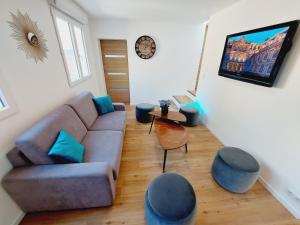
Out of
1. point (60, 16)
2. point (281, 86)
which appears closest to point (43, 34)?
point (60, 16)

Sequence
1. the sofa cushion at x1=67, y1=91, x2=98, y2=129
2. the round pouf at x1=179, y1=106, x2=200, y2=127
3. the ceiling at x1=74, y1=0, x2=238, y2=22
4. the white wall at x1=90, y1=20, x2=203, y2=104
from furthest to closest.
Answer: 1. the white wall at x1=90, y1=20, x2=203, y2=104
2. the round pouf at x1=179, y1=106, x2=200, y2=127
3. the ceiling at x1=74, y1=0, x2=238, y2=22
4. the sofa cushion at x1=67, y1=91, x2=98, y2=129

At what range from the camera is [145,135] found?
8.87 ft

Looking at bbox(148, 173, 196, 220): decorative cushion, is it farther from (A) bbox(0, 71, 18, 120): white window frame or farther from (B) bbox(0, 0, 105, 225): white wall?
(A) bbox(0, 71, 18, 120): white window frame

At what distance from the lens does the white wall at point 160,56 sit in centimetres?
347

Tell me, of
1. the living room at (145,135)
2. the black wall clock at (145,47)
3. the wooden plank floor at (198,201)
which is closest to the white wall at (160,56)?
the black wall clock at (145,47)

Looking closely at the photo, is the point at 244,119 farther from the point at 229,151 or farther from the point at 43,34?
the point at 43,34

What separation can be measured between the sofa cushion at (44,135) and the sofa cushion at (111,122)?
1.42ft

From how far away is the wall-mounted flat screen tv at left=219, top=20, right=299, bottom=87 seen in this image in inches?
55.1

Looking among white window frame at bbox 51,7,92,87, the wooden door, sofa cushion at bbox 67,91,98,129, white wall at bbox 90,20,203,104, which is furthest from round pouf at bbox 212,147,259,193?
the wooden door

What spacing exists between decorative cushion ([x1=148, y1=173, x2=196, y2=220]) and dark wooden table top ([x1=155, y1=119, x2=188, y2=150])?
535 mm

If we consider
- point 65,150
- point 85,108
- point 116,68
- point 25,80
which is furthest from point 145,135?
point 116,68

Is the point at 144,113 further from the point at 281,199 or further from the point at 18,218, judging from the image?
the point at 281,199

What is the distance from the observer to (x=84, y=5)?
253 cm

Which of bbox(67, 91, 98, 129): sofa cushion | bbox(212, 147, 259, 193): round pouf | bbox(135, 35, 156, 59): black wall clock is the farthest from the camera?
bbox(135, 35, 156, 59): black wall clock
